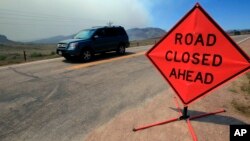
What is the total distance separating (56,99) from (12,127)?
1.93 m

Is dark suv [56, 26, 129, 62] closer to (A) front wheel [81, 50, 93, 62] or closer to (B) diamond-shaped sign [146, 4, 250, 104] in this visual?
(A) front wheel [81, 50, 93, 62]

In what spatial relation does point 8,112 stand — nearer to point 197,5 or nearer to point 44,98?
point 44,98

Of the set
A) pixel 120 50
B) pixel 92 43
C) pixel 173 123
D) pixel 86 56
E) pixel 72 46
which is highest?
pixel 92 43

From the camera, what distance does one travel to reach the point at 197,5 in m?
4.28

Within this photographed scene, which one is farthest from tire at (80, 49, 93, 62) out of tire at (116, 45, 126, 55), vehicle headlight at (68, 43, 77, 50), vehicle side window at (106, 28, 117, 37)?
tire at (116, 45, 126, 55)

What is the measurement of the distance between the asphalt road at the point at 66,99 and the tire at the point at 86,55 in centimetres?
329

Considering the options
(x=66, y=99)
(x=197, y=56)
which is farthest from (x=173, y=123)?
(x=66, y=99)

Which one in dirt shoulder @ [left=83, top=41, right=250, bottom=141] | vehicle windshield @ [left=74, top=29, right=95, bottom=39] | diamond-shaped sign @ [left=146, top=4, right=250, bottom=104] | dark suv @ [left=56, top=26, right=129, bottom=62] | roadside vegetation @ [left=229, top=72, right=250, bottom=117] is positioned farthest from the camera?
vehicle windshield @ [left=74, top=29, right=95, bottom=39]

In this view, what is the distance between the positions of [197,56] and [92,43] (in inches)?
445

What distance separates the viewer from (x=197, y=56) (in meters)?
4.40

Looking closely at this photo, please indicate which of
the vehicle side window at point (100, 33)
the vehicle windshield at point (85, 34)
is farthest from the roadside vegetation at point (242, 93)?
the vehicle windshield at point (85, 34)

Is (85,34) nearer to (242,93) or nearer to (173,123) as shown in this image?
(242,93)

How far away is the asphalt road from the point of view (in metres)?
4.78

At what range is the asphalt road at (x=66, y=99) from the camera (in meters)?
4.78
